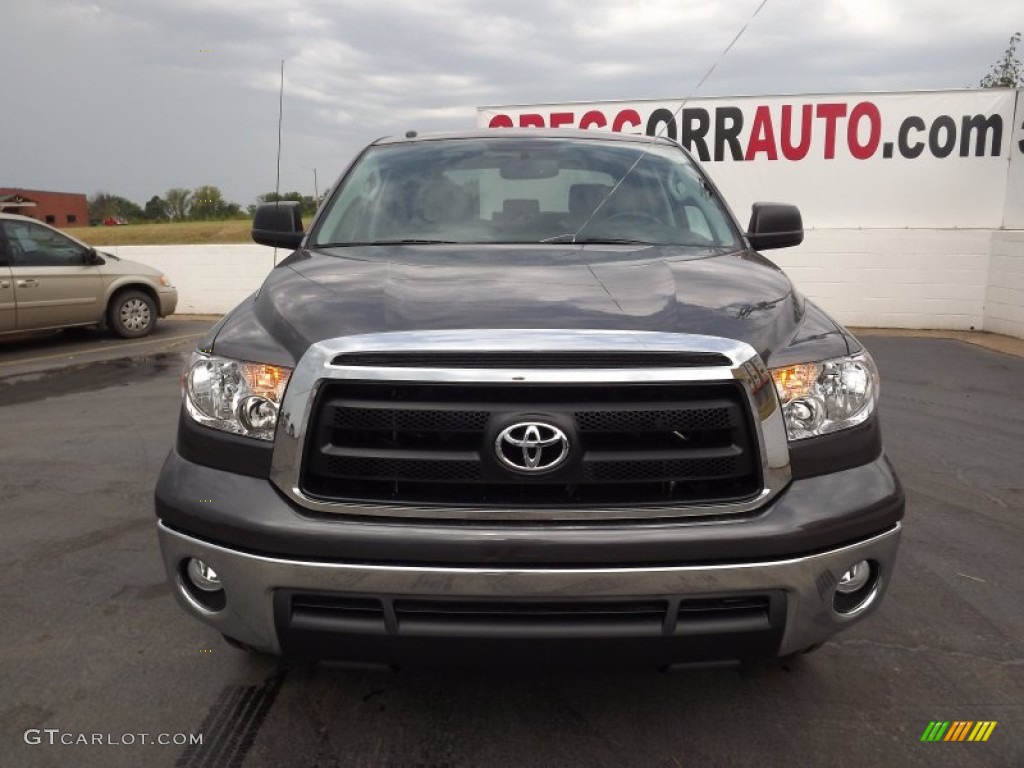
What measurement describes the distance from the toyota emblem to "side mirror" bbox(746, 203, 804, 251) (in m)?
2.01

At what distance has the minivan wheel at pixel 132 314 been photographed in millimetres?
11336

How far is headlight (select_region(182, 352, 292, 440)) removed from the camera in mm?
2182

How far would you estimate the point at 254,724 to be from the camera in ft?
8.18

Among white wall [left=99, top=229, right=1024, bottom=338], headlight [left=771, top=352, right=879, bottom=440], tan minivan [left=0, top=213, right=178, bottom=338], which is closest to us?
headlight [left=771, top=352, right=879, bottom=440]

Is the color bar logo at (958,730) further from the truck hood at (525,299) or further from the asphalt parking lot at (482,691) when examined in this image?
the truck hood at (525,299)

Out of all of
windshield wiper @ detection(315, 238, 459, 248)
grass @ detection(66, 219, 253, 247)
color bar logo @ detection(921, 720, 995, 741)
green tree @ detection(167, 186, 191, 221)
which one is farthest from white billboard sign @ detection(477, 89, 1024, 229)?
green tree @ detection(167, 186, 191, 221)

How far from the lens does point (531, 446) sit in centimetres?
202

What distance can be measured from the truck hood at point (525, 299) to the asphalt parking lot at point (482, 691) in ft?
3.21

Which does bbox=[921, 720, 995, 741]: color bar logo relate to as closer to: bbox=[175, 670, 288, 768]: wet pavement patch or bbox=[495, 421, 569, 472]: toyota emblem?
bbox=[495, 421, 569, 472]: toyota emblem

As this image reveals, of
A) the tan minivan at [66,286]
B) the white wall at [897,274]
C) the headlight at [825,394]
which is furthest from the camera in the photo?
the white wall at [897,274]

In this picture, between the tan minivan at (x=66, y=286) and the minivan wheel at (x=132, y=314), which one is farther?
the minivan wheel at (x=132, y=314)

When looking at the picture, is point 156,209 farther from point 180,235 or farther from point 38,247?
point 38,247

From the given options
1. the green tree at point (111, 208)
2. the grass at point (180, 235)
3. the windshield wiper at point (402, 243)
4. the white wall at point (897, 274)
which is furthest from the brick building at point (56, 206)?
the windshield wiper at point (402, 243)

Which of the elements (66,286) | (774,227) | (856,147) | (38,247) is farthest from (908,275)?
(38,247)
